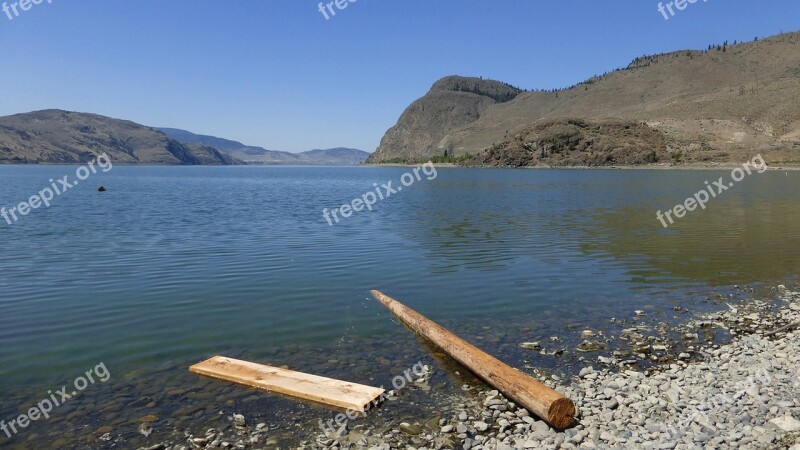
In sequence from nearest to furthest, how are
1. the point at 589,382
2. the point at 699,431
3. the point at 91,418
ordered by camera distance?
the point at 699,431, the point at 91,418, the point at 589,382

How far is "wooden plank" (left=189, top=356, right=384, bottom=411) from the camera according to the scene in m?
11.1

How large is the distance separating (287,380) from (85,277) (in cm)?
1530

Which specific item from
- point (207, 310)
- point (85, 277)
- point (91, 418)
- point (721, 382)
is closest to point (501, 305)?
point (721, 382)

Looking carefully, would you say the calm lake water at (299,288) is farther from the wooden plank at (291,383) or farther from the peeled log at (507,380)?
the peeled log at (507,380)

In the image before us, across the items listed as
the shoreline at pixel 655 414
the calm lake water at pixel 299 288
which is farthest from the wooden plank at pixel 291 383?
the shoreline at pixel 655 414

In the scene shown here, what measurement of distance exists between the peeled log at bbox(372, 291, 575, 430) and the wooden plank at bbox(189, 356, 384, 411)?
249cm

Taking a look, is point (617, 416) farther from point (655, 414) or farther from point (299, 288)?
point (299, 288)

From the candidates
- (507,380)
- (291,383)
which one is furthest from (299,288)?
(507,380)

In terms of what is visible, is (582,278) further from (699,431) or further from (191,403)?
(191,403)

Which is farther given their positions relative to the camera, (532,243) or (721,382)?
(532,243)

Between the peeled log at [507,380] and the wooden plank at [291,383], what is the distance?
2.49 meters

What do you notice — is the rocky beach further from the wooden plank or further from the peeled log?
the wooden plank

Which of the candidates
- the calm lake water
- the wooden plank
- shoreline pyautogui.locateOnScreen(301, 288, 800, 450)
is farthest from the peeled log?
the wooden plank

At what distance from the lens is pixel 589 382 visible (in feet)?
39.1
